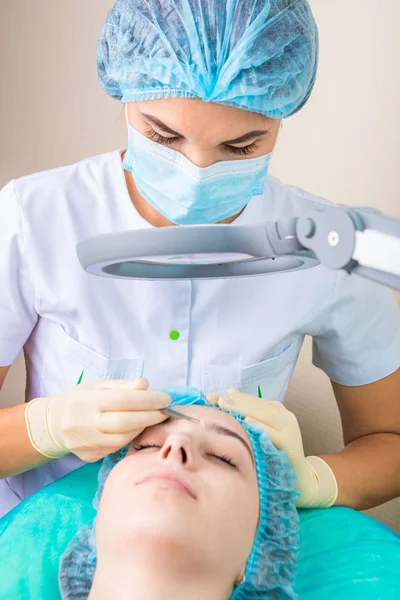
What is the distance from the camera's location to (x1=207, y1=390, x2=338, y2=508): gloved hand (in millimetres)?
1360

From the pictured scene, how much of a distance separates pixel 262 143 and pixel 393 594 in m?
0.91

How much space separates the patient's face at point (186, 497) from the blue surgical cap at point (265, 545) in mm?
38

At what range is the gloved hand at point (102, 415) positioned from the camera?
1247 millimetres

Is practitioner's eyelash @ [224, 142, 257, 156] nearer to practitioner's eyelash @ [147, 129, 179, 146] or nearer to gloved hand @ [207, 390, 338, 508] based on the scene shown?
practitioner's eyelash @ [147, 129, 179, 146]

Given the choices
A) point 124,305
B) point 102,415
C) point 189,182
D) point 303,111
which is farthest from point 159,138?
point 303,111

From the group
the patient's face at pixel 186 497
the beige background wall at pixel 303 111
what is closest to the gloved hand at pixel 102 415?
the patient's face at pixel 186 497

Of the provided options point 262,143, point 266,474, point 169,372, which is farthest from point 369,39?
point 266,474

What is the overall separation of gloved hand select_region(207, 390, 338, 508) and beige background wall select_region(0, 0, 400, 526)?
599 mm

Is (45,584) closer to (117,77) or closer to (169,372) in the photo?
(169,372)

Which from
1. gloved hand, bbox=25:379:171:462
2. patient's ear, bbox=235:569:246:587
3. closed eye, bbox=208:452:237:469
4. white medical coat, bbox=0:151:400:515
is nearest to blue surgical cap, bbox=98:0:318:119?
white medical coat, bbox=0:151:400:515

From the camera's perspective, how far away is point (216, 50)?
1159 millimetres

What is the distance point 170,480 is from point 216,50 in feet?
2.52

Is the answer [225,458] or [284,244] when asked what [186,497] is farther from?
[284,244]

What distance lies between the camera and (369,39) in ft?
5.94
